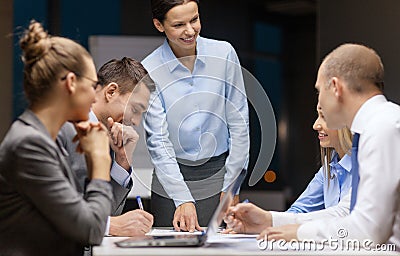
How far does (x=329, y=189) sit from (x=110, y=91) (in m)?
0.90

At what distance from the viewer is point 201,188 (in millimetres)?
2842

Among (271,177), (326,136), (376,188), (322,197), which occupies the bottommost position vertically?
(271,177)

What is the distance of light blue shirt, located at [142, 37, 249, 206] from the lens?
111 inches

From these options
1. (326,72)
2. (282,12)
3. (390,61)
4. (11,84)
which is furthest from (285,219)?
(282,12)


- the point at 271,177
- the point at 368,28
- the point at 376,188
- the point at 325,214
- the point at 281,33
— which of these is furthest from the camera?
the point at 281,33

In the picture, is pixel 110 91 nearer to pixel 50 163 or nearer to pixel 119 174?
pixel 119 174

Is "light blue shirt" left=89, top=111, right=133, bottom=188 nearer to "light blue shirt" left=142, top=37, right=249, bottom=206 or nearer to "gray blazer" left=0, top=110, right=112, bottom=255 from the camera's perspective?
"light blue shirt" left=142, top=37, right=249, bottom=206

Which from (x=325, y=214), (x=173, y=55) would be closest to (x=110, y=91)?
(x=173, y=55)

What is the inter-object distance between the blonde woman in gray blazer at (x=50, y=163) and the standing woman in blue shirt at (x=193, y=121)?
2.97ft

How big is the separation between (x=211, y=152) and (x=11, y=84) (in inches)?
96.5

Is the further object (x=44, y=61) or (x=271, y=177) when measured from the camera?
(x=271, y=177)

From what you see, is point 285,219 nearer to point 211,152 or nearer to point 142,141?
point 211,152

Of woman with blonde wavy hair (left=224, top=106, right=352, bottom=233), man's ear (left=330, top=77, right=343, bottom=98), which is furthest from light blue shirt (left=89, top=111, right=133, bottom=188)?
man's ear (left=330, top=77, right=343, bottom=98)

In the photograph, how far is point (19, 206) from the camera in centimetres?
183
